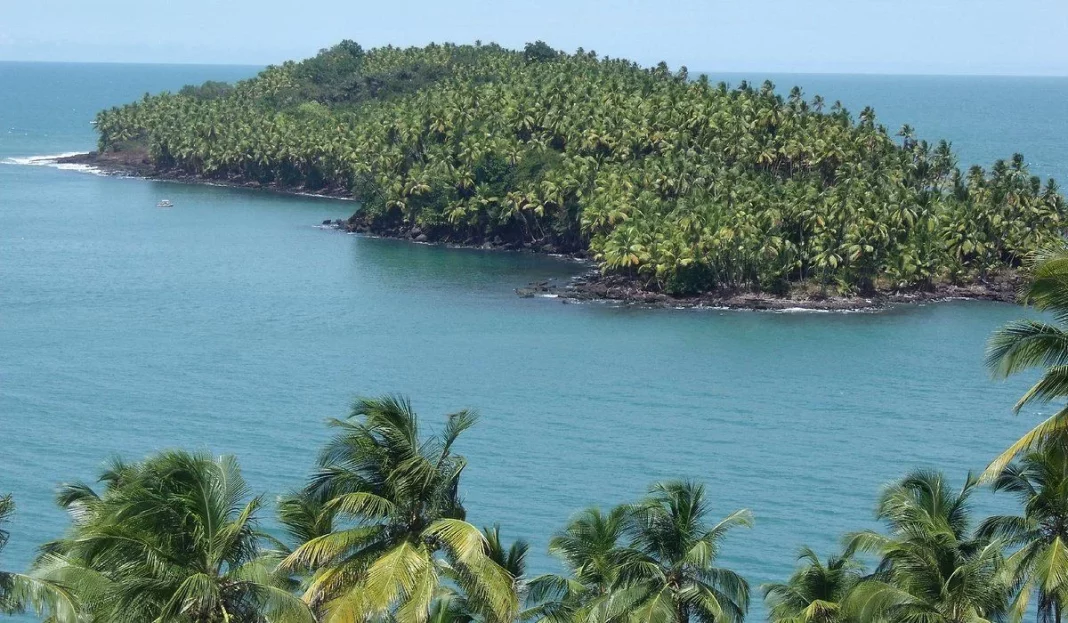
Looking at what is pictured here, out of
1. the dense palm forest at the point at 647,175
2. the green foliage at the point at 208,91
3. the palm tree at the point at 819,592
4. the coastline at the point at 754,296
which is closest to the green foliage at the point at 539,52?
the dense palm forest at the point at 647,175

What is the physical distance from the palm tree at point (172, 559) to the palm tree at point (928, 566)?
8.44m

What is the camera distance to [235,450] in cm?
5044

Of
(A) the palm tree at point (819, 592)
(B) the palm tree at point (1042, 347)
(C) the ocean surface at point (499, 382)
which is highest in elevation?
(B) the palm tree at point (1042, 347)

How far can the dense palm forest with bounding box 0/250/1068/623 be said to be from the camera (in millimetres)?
17688

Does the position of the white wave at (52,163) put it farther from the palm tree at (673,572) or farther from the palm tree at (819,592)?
the palm tree at (673,572)

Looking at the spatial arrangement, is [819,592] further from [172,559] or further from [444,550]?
[172,559]

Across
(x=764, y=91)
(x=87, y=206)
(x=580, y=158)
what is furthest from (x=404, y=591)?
(x=87, y=206)

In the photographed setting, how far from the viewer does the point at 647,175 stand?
90938 mm

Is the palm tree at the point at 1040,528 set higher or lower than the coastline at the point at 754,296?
higher

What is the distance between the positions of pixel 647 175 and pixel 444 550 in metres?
73.6

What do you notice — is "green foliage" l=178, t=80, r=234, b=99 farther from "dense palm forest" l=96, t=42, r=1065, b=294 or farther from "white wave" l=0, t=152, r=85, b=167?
"dense palm forest" l=96, t=42, r=1065, b=294

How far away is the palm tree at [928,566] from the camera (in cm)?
2008

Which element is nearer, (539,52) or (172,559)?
(172,559)

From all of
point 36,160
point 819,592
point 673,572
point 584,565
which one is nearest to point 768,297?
point 819,592
